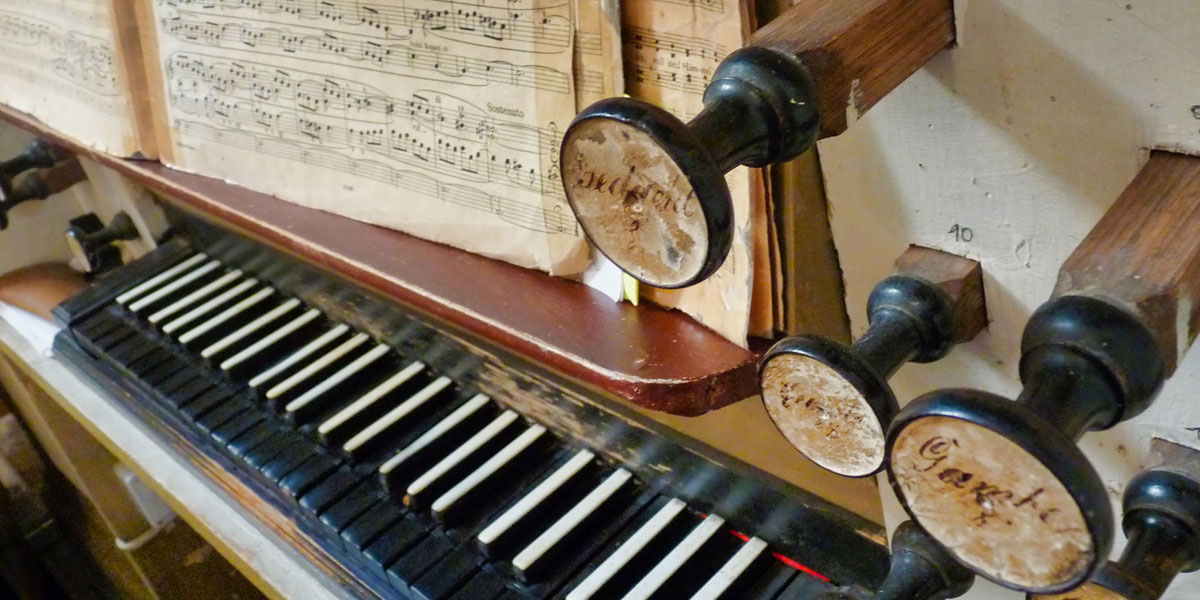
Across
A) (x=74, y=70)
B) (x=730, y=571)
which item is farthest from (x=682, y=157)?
(x=74, y=70)

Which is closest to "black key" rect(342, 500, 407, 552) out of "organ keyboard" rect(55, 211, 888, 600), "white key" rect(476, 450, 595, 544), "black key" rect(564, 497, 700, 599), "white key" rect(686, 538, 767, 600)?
"organ keyboard" rect(55, 211, 888, 600)

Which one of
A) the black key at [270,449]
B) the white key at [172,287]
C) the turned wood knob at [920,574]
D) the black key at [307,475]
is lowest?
the black key at [307,475]

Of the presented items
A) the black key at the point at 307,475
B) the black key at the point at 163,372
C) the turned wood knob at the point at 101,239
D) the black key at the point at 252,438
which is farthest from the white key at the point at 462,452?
the turned wood knob at the point at 101,239

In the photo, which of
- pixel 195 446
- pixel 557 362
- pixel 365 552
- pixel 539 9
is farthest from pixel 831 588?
pixel 195 446

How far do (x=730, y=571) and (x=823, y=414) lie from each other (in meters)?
0.40

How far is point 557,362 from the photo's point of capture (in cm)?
68

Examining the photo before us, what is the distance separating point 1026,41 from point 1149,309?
0.54ft

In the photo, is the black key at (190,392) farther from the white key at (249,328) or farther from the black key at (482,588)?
the black key at (482,588)

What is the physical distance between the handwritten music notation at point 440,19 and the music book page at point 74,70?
10.7 inches

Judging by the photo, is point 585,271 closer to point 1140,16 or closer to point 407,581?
point 407,581

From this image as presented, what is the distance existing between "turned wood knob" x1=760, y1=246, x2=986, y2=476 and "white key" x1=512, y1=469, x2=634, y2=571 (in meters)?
0.43

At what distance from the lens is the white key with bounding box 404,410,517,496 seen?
86 cm

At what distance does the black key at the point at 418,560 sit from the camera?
31.2 inches

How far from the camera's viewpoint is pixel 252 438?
0.98 meters
